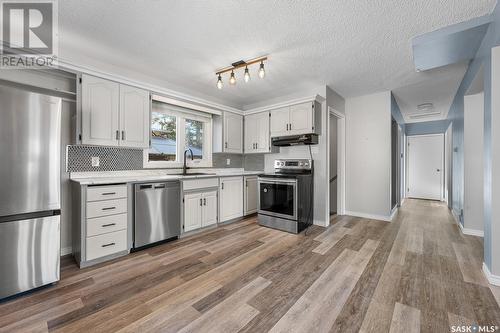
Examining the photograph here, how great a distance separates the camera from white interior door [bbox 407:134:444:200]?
6121mm

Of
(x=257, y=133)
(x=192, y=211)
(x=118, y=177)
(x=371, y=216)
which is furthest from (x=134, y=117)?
(x=371, y=216)

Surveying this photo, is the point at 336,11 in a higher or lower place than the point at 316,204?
higher

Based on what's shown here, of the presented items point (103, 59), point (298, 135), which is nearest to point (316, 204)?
point (298, 135)

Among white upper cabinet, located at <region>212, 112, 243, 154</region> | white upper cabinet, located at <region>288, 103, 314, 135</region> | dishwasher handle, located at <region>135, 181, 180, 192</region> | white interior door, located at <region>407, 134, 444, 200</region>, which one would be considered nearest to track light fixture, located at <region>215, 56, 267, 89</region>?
white upper cabinet, located at <region>288, 103, 314, 135</region>

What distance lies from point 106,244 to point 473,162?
5109 millimetres

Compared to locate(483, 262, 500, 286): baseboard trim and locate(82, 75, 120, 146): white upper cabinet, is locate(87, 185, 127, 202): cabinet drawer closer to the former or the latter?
locate(82, 75, 120, 146): white upper cabinet

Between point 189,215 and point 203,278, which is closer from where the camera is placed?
point 203,278

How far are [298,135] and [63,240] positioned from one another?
11.7 feet

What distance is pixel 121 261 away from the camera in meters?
2.33

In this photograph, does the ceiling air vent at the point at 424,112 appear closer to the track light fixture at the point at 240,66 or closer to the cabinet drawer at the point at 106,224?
the track light fixture at the point at 240,66

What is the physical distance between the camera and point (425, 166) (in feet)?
20.8

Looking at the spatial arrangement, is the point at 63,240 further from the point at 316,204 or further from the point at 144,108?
the point at 316,204

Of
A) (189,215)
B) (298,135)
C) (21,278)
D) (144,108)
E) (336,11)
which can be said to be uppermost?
(336,11)

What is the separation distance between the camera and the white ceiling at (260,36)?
1.81 meters
